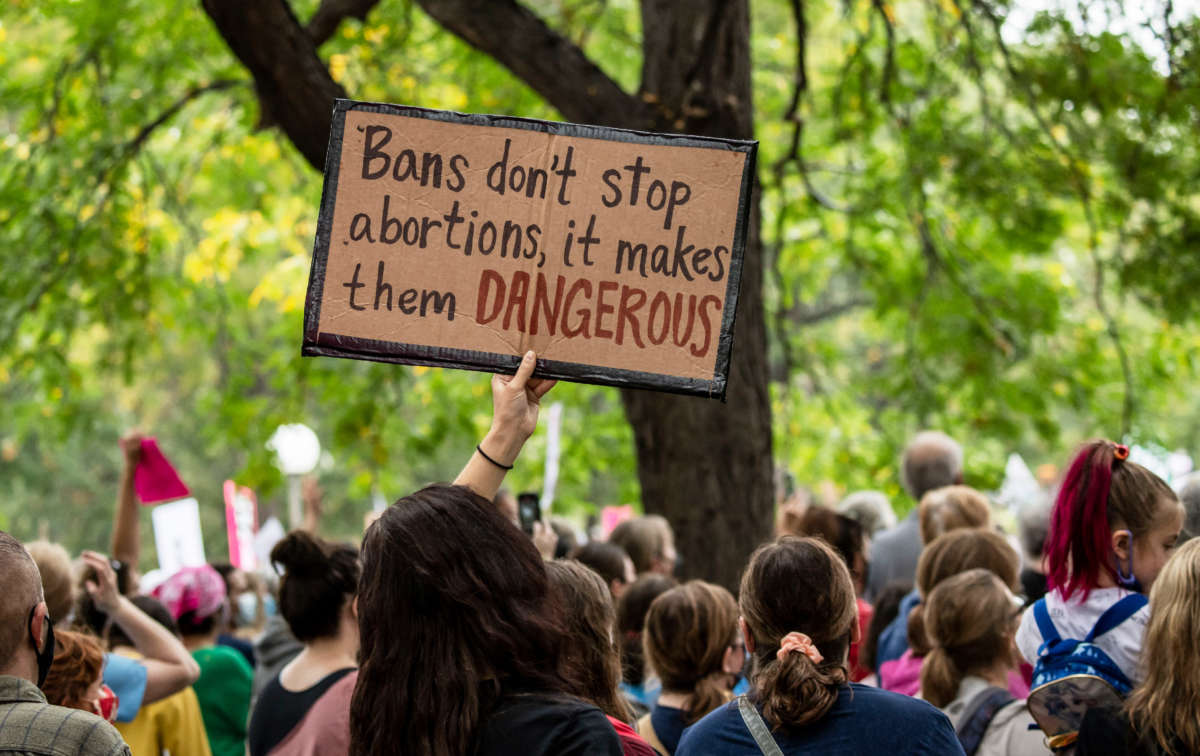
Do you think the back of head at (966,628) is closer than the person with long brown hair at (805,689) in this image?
No

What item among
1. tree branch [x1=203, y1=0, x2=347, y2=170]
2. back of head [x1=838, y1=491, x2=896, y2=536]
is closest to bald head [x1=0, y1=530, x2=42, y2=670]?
tree branch [x1=203, y1=0, x2=347, y2=170]

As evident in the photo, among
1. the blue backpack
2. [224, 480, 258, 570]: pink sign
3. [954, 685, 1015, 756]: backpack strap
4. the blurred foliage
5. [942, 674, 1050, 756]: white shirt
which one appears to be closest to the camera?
the blue backpack

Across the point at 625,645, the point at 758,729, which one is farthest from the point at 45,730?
the point at 625,645

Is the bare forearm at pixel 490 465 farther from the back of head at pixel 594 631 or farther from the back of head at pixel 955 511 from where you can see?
the back of head at pixel 955 511

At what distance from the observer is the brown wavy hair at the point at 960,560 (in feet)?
13.4

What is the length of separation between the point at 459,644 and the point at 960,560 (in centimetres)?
245

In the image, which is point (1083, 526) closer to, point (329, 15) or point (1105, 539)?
point (1105, 539)

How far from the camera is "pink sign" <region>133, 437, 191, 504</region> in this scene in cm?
531

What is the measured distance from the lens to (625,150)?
2854 millimetres

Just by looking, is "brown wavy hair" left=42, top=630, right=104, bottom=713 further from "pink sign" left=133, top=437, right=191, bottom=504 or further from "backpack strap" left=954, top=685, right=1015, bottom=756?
"backpack strap" left=954, top=685, right=1015, bottom=756

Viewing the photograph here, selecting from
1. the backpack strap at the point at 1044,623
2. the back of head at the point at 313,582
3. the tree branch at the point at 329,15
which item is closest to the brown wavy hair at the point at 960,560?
the backpack strap at the point at 1044,623

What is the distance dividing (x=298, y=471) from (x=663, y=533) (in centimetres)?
758

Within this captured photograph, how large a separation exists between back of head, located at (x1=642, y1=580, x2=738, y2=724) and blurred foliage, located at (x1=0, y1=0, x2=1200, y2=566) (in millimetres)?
3650

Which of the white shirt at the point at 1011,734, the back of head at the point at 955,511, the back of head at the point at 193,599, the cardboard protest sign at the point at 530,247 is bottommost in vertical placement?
the back of head at the point at 193,599
